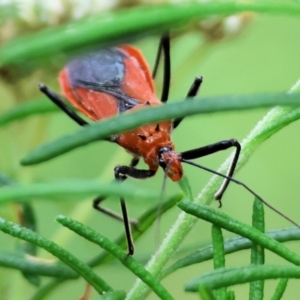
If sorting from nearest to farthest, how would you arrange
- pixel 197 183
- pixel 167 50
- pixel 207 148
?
pixel 207 148, pixel 167 50, pixel 197 183

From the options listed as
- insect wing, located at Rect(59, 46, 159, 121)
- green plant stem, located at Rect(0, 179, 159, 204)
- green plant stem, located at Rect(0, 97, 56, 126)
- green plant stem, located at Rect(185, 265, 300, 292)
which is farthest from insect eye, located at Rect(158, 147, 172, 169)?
green plant stem, located at Rect(0, 179, 159, 204)

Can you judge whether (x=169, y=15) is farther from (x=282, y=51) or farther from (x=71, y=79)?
(x=282, y=51)

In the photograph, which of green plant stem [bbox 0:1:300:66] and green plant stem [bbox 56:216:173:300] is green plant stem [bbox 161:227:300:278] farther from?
green plant stem [bbox 0:1:300:66]

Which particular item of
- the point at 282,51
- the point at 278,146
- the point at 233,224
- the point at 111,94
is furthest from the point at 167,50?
the point at 282,51

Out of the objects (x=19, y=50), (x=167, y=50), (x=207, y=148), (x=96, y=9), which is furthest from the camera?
(x=167, y=50)

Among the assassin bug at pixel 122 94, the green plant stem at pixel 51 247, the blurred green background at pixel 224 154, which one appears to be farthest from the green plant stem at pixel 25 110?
the blurred green background at pixel 224 154

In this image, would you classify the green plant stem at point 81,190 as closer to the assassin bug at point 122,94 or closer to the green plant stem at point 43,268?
the green plant stem at point 43,268

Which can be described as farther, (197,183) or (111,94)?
(197,183)
